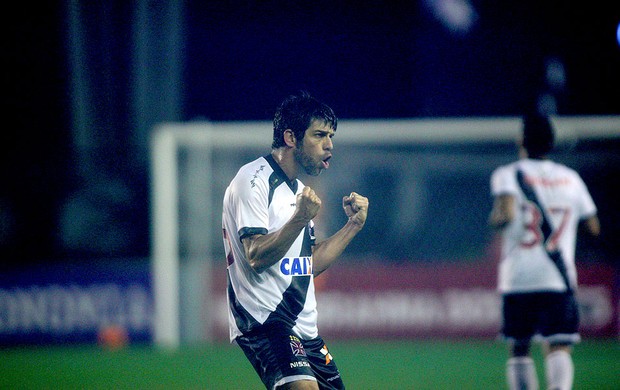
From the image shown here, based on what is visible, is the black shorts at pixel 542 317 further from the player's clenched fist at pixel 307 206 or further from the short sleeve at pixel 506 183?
the player's clenched fist at pixel 307 206

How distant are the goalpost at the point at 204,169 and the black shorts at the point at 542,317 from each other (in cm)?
728

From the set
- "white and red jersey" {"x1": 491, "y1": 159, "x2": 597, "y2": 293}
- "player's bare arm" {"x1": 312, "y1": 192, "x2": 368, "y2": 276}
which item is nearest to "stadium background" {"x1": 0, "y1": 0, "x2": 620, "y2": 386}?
"white and red jersey" {"x1": 491, "y1": 159, "x2": 597, "y2": 293}

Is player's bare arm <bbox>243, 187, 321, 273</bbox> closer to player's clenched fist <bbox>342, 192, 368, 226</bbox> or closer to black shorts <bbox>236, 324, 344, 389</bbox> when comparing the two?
black shorts <bbox>236, 324, 344, 389</bbox>

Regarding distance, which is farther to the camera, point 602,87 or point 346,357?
point 602,87

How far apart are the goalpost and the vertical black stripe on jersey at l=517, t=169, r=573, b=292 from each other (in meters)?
7.26

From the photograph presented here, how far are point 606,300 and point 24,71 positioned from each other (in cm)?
1381

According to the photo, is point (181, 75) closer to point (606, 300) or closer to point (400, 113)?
point (400, 113)

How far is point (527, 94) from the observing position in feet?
57.5

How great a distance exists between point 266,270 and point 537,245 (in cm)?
233

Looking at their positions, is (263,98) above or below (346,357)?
above

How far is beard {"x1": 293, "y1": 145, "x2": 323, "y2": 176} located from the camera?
448cm

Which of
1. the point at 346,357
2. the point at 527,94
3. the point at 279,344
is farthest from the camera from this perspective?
the point at 527,94

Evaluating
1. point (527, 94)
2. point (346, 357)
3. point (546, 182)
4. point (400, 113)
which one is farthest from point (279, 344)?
point (400, 113)

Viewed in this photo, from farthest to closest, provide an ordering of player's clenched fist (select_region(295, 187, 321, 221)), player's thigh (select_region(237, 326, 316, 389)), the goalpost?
the goalpost < player's thigh (select_region(237, 326, 316, 389)) < player's clenched fist (select_region(295, 187, 321, 221))
